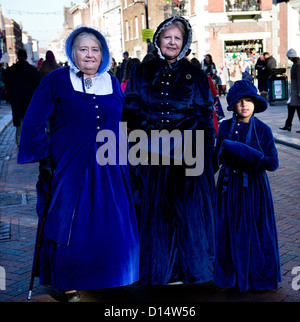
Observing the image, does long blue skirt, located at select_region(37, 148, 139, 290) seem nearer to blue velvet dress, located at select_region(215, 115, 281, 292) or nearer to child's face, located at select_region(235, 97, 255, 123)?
blue velvet dress, located at select_region(215, 115, 281, 292)

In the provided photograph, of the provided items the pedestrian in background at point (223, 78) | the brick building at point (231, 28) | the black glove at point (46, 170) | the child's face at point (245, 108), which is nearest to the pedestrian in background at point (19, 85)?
the black glove at point (46, 170)

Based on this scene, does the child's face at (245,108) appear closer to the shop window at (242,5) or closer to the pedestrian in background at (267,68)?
the pedestrian in background at (267,68)

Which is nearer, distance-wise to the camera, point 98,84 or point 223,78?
point 98,84

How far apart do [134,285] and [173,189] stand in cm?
79

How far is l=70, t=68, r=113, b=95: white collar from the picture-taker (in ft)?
10.8

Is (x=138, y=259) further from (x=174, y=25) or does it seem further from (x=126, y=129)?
(x=174, y=25)

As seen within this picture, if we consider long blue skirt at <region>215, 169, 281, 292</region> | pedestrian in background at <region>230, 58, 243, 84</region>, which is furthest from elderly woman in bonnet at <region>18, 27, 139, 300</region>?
pedestrian in background at <region>230, 58, 243, 84</region>

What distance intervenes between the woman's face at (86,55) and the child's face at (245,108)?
1046 millimetres

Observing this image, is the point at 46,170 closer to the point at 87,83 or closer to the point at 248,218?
the point at 87,83

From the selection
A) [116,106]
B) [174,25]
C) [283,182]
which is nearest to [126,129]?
[116,106]

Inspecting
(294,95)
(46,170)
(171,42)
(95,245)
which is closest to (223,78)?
(294,95)

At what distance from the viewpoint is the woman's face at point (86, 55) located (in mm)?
3291

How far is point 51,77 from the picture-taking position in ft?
10.7

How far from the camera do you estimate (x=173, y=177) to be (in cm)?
342
